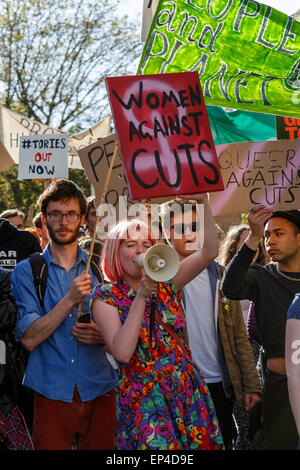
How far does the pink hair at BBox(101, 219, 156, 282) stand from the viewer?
125 inches

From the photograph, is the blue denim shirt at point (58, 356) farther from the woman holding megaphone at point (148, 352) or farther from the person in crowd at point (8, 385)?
the woman holding megaphone at point (148, 352)

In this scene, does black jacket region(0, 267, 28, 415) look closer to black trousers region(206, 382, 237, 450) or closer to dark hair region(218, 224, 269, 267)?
black trousers region(206, 382, 237, 450)

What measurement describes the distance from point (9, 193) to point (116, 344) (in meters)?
23.8

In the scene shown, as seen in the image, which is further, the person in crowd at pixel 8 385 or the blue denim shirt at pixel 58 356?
the blue denim shirt at pixel 58 356

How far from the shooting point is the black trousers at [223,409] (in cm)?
401

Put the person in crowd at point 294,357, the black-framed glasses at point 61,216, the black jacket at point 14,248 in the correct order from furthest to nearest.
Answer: the black jacket at point 14,248, the black-framed glasses at point 61,216, the person in crowd at point 294,357

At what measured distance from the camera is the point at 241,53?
4.03 meters

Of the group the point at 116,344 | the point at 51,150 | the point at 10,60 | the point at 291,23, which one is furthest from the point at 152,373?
the point at 10,60

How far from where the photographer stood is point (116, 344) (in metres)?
2.90

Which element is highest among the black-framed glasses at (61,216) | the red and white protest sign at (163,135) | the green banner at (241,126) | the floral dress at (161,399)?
the green banner at (241,126)

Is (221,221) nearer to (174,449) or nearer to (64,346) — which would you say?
(64,346)


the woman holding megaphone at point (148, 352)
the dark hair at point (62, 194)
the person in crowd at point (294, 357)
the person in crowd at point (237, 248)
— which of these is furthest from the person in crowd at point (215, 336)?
the person in crowd at point (237, 248)

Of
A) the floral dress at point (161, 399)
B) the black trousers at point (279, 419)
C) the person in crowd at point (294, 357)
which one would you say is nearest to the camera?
the person in crowd at point (294, 357)

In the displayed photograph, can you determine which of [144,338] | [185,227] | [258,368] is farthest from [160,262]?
[258,368]
